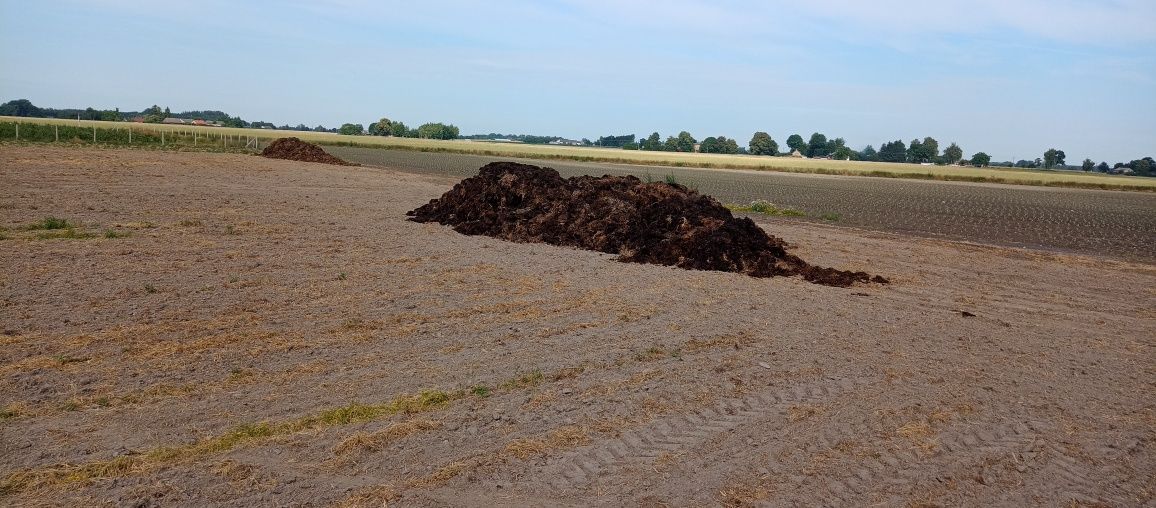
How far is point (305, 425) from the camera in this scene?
5512 millimetres

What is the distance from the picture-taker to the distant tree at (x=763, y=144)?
19275 cm

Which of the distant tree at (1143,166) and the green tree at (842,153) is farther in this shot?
the green tree at (842,153)

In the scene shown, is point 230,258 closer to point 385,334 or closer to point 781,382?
point 385,334

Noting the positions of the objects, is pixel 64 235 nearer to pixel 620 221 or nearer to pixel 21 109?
pixel 620 221

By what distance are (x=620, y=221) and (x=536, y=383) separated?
918 cm

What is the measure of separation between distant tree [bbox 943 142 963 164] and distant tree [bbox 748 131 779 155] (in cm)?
3761

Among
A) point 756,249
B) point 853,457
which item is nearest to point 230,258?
point 756,249

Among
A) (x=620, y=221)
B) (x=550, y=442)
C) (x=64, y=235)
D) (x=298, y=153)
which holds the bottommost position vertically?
(x=550, y=442)

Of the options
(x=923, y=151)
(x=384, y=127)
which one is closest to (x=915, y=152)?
(x=923, y=151)

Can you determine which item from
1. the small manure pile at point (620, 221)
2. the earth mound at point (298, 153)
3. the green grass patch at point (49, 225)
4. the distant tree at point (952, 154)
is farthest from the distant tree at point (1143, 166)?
the green grass patch at point (49, 225)

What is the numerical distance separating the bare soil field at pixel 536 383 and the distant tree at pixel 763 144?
18430 centimetres

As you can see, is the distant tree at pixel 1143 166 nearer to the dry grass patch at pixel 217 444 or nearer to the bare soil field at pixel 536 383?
the bare soil field at pixel 536 383

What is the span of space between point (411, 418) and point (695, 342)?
3.54m

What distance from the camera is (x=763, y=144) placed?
193 metres
